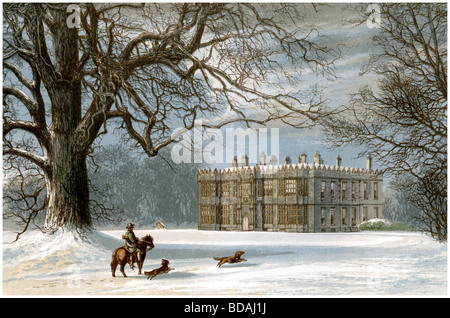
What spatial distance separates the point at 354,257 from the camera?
51.8 feet

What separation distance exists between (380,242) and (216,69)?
790 centimetres

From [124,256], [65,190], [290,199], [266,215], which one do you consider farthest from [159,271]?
[290,199]

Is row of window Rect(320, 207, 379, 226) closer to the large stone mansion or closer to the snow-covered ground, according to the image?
the large stone mansion

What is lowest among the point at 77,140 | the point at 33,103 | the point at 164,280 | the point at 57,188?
the point at 164,280

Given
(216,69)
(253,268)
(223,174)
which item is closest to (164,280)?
(253,268)

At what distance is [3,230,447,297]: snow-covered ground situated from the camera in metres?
13.4

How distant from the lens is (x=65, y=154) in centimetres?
1686

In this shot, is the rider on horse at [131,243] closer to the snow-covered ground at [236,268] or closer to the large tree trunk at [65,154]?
the snow-covered ground at [236,268]

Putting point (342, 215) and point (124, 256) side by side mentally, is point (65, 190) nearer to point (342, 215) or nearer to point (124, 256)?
point (124, 256)

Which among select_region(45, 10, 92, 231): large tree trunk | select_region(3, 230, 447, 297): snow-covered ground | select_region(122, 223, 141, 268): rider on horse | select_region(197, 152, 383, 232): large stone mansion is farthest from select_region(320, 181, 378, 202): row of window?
select_region(122, 223, 141, 268): rider on horse

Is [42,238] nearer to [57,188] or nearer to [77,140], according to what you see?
[57,188]

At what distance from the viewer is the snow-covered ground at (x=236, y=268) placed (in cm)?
1338

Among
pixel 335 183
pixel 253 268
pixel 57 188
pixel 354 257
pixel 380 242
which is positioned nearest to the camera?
pixel 253 268

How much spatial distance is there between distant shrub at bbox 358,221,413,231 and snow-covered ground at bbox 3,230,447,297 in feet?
17.6
